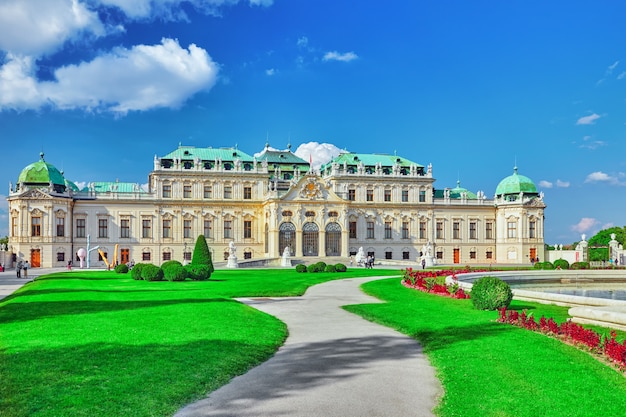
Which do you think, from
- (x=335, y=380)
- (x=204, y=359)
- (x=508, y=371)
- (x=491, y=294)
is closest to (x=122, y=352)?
(x=204, y=359)

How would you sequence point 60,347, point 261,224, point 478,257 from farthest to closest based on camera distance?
point 478,257 → point 261,224 → point 60,347

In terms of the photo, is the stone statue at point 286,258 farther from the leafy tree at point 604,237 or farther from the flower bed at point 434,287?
the leafy tree at point 604,237

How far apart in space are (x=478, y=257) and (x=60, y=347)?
72.9 meters

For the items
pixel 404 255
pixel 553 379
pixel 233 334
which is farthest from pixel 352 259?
pixel 553 379

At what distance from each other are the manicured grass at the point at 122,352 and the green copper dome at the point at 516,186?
64912mm

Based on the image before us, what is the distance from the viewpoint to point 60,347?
Result: 1396cm

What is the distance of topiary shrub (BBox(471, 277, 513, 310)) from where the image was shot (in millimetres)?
21297

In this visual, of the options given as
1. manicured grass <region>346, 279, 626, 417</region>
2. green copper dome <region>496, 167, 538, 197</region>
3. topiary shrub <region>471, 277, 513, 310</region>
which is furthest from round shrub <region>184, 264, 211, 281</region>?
green copper dome <region>496, 167, 538, 197</region>

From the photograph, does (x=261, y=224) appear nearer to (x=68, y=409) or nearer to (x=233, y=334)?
(x=233, y=334)

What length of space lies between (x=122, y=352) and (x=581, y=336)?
10.7 metres

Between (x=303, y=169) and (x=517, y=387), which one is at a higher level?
(x=303, y=169)

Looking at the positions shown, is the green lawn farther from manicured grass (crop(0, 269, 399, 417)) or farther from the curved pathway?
the curved pathway

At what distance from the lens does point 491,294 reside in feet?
70.2

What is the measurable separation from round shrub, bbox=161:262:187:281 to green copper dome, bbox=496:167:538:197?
184ft
